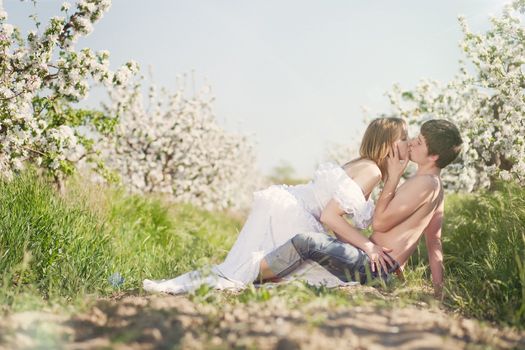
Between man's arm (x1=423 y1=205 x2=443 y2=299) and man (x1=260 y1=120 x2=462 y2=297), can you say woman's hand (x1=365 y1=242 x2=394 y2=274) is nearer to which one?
man (x1=260 y1=120 x2=462 y2=297)

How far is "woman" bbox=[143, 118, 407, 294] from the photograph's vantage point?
518 centimetres

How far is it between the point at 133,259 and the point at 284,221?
7.97 feet

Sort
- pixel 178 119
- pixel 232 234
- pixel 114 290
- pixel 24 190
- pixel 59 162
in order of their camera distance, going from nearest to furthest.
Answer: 1. pixel 114 290
2. pixel 24 190
3. pixel 59 162
4. pixel 232 234
5. pixel 178 119

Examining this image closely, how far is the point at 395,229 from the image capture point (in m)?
5.25

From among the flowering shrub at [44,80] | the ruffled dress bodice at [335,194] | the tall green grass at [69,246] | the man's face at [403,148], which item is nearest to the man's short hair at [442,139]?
the man's face at [403,148]

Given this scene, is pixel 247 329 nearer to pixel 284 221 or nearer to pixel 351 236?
pixel 351 236

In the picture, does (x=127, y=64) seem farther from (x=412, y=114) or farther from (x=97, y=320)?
(x=412, y=114)

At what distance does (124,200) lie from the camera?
964 centimetres

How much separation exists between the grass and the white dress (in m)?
0.42

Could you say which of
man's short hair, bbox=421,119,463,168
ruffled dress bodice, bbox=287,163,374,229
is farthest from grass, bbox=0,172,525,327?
man's short hair, bbox=421,119,463,168

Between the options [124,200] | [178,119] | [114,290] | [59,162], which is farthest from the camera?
[178,119]

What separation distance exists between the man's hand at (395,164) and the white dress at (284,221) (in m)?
0.33

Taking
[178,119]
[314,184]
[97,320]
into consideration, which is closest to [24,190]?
[314,184]

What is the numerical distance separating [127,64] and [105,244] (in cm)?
209
